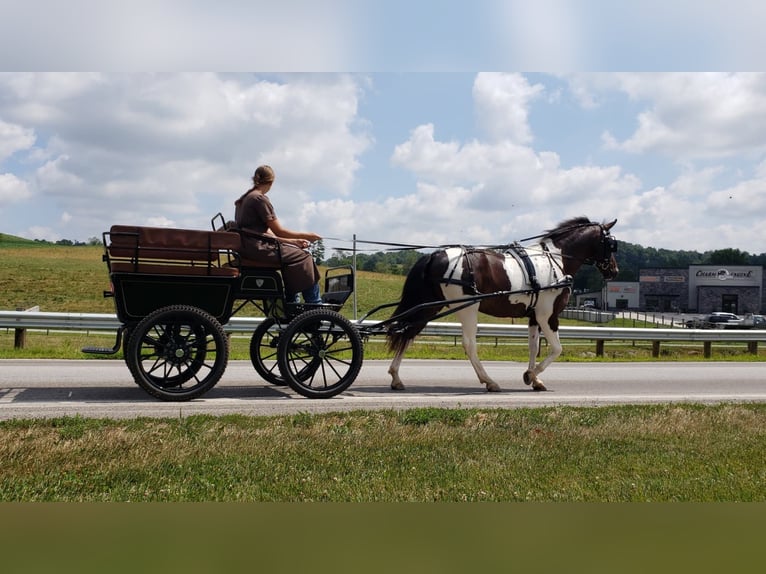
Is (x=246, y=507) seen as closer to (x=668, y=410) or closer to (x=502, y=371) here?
(x=668, y=410)

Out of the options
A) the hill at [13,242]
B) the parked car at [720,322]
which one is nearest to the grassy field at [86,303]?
the hill at [13,242]

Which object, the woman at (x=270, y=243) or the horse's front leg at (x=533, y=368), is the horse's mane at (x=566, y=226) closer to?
the horse's front leg at (x=533, y=368)

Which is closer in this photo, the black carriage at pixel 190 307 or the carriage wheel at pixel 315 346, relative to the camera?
the black carriage at pixel 190 307

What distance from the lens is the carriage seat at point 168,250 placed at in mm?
7855

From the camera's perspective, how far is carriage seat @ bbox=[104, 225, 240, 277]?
25.8ft

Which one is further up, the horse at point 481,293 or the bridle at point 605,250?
the bridle at point 605,250

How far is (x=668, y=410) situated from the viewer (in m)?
8.07

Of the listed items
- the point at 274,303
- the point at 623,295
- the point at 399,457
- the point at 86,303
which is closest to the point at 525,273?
the point at 274,303

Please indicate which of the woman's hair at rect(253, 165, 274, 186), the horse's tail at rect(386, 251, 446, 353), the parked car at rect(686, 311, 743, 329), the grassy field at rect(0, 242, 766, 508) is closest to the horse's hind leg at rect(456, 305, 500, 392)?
the horse's tail at rect(386, 251, 446, 353)

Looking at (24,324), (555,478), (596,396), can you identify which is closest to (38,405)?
(555,478)

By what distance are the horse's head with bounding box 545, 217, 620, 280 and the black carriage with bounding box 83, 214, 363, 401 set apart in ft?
→ 13.2

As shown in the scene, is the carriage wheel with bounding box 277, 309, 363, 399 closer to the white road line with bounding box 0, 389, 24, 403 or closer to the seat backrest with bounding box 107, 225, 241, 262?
the seat backrest with bounding box 107, 225, 241, 262

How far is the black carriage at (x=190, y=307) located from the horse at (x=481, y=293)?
1.44 m

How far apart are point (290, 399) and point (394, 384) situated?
5.97 feet
